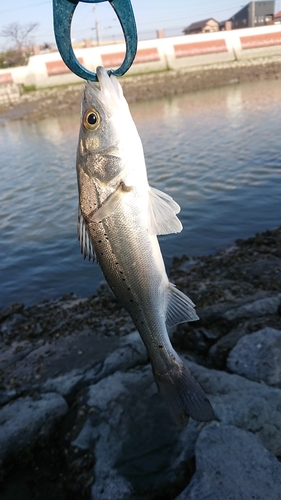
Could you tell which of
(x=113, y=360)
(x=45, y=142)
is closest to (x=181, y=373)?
(x=113, y=360)

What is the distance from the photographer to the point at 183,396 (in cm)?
259

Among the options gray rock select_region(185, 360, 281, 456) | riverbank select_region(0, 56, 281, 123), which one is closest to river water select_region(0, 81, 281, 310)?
gray rock select_region(185, 360, 281, 456)

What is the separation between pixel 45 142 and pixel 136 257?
26038 mm

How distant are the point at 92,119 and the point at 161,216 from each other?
725 mm

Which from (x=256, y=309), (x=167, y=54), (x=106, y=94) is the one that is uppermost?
(x=167, y=54)

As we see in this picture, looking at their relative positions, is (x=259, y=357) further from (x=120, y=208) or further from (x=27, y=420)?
(x=120, y=208)

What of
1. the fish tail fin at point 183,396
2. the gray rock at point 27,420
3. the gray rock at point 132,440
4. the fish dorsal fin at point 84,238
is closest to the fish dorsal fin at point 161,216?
the fish dorsal fin at point 84,238

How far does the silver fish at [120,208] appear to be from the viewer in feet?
8.02

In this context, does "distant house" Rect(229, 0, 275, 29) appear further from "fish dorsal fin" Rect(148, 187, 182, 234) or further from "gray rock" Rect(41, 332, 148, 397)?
"fish dorsal fin" Rect(148, 187, 182, 234)

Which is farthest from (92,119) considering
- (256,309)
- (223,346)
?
(256,309)

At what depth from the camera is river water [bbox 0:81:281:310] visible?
10.2 meters

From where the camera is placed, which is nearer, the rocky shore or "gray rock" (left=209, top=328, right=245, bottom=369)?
the rocky shore

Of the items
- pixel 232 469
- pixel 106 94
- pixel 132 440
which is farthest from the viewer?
pixel 132 440

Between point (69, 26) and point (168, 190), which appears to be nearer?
point (69, 26)
